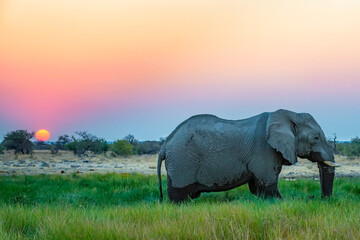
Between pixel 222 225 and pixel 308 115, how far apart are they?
4.63 m

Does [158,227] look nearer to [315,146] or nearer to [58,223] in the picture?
[58,223]

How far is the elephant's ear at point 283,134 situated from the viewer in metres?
7.49

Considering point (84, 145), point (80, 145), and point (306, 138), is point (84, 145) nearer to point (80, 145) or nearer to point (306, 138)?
point (80, 145)

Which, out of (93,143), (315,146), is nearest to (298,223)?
(315,146)

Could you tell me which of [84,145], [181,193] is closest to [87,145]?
[84,145]

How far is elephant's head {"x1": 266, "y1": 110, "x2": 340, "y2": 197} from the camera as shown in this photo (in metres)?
7.70

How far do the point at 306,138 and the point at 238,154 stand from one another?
135cm

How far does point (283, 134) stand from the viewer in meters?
7.55

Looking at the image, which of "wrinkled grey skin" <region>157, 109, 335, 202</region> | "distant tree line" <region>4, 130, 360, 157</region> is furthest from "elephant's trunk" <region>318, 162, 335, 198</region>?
"distant tree line" <region>4, 130, 360, 157</region>

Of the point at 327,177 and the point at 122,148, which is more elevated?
the point at 122,148

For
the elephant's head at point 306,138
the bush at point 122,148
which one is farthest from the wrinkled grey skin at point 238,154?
the bush at point 122,148

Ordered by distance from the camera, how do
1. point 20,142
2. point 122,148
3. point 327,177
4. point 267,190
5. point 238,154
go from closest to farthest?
1. point 267,190
2. point 238,154
3. point 327,177
4. point 122,148
5. point 20,142

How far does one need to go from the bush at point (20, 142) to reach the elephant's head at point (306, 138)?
1222 inches

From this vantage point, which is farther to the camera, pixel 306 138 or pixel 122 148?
pixel 122 148
